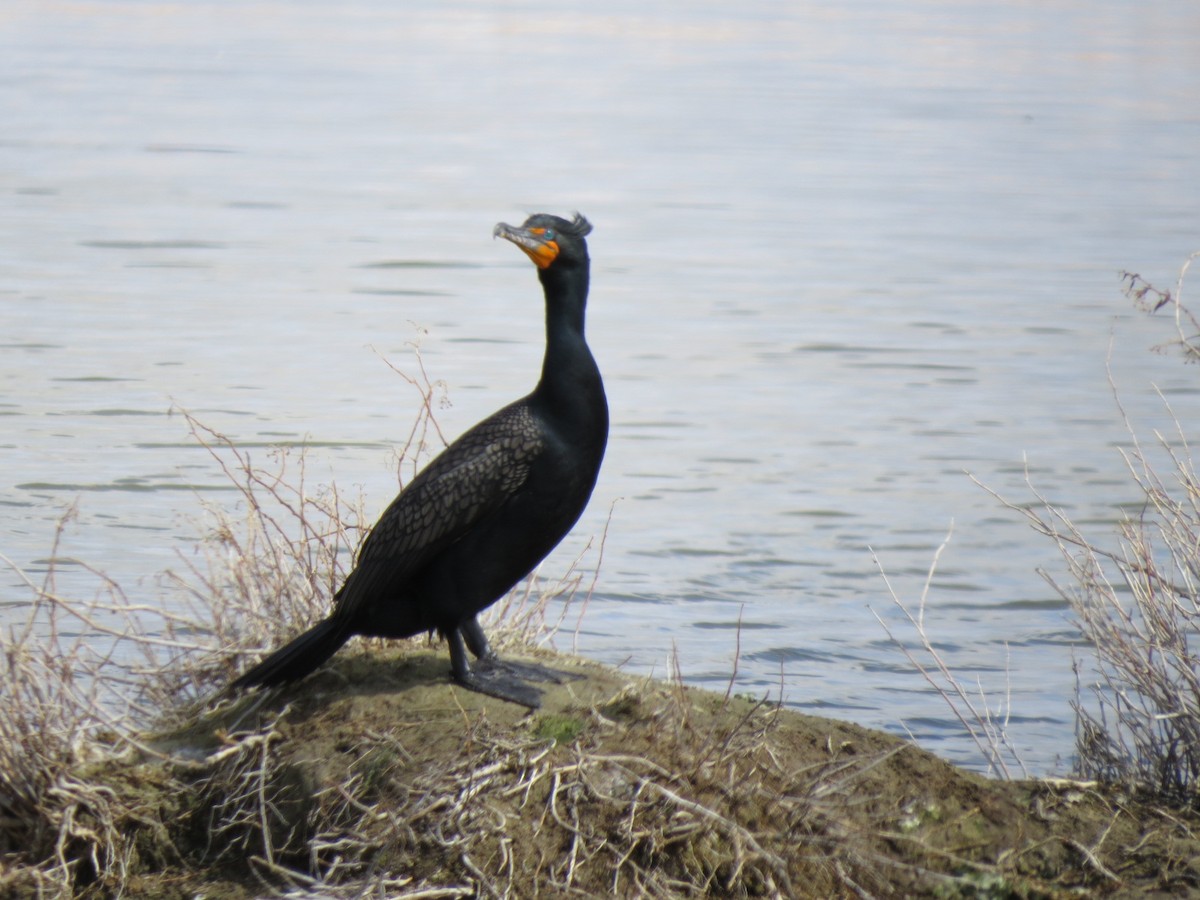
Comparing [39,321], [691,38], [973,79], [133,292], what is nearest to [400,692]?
[39,321]

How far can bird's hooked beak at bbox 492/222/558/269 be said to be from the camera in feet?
18.5

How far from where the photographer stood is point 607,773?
5.26 metres

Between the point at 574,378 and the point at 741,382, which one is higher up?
the point at 574,378

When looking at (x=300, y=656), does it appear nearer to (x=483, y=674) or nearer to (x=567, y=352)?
(x=483, y=674)

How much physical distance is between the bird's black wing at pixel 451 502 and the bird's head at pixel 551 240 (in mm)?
443

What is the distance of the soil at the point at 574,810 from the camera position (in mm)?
5113

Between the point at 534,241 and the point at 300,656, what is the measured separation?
135 cm

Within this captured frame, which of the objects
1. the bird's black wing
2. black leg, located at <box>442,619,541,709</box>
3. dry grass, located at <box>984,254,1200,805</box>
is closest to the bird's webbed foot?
black leg, located at <box>442,619,541,709</box>

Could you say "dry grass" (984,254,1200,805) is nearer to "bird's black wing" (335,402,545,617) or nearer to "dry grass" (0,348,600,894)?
"bird's black wing" (335,402,545,617)

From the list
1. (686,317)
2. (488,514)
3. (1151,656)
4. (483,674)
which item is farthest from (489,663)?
(686,317)

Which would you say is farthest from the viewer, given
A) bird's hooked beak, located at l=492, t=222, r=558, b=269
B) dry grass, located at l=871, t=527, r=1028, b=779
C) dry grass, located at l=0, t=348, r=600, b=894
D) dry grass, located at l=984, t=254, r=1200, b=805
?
dry grass, located at l=871, t=527, r=1028, b=779

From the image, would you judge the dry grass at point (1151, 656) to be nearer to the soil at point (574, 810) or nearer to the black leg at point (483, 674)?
the soil at point (574, 810)

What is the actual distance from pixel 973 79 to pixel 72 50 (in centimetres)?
2125

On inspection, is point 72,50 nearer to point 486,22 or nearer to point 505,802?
point 486,22
